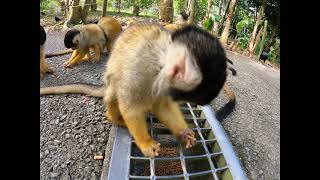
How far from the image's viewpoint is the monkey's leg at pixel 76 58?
3.83 m

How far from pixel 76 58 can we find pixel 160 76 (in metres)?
2.33

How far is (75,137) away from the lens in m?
2.34

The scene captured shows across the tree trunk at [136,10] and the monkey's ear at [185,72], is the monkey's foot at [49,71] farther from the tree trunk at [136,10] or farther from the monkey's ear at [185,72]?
the tree trunk at [136,10]

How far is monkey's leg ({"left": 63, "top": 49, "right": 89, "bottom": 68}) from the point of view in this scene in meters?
3.83

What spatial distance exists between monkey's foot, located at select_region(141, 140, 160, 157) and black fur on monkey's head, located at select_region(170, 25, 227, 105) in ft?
1.79

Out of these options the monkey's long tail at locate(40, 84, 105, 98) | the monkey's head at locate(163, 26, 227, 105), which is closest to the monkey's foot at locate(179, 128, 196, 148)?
the monkey's head at locate(163, 26, 227, 105)

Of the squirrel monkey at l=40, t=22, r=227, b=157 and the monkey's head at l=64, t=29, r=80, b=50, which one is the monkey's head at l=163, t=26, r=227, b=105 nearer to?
the squirrel monkey at l=40, t=22, r=227, b=157

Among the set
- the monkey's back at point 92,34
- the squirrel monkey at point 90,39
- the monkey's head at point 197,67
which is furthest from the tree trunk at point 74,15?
the monkey's head at point 197,67

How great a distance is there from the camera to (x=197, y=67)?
1.58 meters

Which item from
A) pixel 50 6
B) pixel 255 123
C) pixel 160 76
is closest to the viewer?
pixel 160 76

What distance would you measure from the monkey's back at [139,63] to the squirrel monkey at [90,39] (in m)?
1.77

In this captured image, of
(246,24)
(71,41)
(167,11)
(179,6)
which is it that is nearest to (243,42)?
(246,24)

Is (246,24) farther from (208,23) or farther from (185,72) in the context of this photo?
(185,72)

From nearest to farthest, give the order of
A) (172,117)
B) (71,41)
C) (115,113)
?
A: (172,117) < (115,113) < (71,41)
